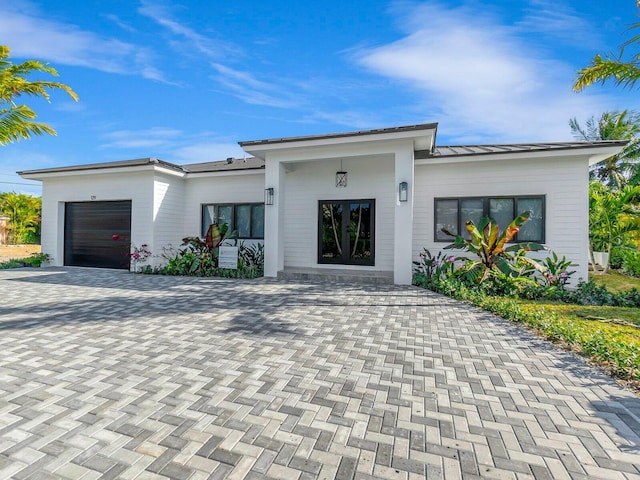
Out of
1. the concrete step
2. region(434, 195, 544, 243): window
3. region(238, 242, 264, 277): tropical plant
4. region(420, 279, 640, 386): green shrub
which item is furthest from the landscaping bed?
region(420, 279, 640, 386): green shrub

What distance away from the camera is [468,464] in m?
1.90

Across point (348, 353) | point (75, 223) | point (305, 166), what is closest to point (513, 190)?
point (305, 166)

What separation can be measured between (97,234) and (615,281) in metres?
18.0

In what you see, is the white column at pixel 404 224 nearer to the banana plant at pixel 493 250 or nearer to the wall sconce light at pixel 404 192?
the wall sconce light at pixel 404 192

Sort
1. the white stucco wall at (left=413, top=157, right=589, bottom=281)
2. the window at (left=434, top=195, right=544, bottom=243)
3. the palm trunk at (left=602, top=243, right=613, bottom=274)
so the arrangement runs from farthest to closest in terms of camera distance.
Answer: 1. the palm trunk at (left=602, top=243, right=613, bottom=274)
2. the window at (left=434, top=195, right=544, bottom=243)
3. the white stucco wall at (left=413, top=157, right=589, bottom=281)

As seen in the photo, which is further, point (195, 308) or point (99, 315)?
point (195, 308)

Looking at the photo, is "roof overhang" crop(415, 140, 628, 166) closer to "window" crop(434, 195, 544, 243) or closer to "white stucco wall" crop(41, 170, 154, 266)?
"window" crop(434, 195, 544, 243)

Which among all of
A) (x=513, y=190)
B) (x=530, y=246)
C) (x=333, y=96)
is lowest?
(x=530, y=246)

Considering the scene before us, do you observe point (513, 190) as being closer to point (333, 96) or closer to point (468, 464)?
point (333, 96)

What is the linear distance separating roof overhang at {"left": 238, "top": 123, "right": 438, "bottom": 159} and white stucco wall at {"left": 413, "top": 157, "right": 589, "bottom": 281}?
1.11 m

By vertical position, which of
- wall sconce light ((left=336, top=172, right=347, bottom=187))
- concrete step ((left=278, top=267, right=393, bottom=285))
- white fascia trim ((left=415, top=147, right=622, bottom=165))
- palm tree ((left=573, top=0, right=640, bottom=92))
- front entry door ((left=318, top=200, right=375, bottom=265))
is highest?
palm tree ((left=573, top=0, right=640, bottom=92))

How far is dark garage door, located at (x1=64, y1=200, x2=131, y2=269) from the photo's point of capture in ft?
38.4

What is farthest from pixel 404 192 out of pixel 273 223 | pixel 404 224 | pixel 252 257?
pixel 252 257

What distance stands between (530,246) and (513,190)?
211 cm
